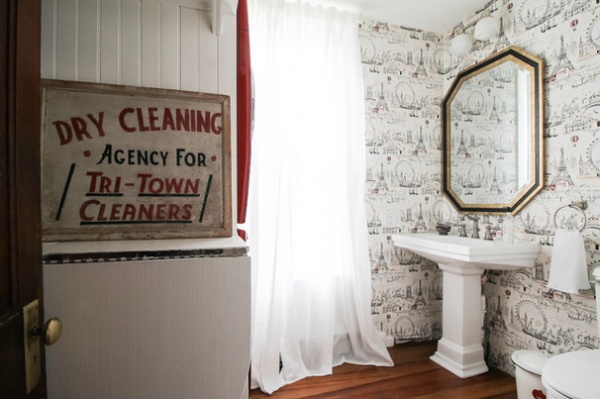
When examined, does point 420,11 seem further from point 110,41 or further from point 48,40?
point 48,40

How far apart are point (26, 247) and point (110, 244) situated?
35cm

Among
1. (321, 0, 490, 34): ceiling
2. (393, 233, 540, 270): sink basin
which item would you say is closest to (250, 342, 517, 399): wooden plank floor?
(393, 233, 540, 270): sink basin

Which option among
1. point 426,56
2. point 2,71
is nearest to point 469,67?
point 426,56

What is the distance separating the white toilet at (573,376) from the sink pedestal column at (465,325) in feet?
2.62

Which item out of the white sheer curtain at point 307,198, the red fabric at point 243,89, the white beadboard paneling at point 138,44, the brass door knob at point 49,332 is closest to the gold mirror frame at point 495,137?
the white sheer curtain at point 307,198

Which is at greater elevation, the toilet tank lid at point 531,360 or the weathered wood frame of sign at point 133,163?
the weathered wood frame of sign at point 133,163

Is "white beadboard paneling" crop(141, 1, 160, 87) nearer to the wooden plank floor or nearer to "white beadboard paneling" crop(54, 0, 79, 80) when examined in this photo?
"white beadboard paneling" crop(54, 0, 79, 80)

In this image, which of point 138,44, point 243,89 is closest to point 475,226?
point 243,89

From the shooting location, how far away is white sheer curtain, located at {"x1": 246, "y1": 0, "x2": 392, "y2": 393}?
2090 mm

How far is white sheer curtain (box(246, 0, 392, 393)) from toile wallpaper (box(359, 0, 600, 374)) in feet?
0.89

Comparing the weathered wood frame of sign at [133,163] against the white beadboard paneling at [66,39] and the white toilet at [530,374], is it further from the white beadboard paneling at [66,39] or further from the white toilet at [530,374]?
the white toilet at [530,374]

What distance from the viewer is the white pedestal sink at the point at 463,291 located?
6.35 feet

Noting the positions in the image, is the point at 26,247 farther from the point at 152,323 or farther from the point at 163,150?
the point at 163,150

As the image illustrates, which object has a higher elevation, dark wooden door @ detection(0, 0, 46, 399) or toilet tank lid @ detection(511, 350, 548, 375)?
dark wooden door @ detection(0, 0, 46, 399)
